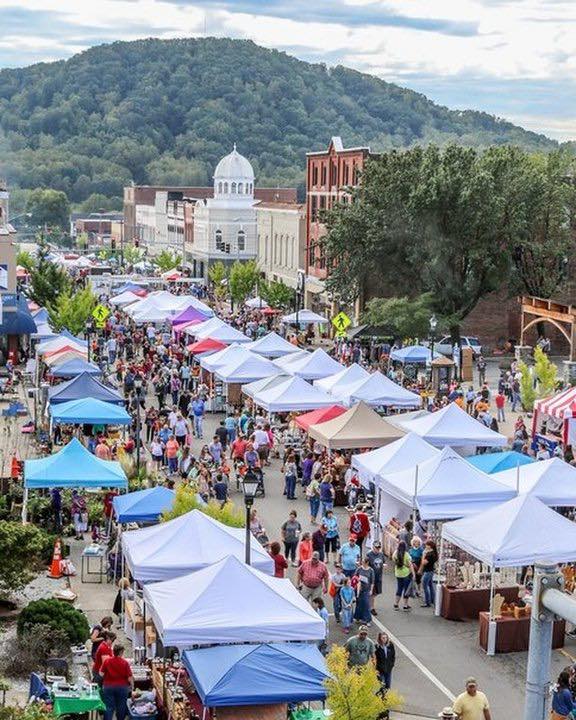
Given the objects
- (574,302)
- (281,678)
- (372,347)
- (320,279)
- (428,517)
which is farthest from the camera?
(320,279)

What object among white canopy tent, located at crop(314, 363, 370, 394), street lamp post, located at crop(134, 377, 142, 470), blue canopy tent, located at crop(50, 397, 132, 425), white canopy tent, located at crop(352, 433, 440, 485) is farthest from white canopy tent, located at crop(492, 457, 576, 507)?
white canopy tent, located at crop(314, 363, 370, 394)

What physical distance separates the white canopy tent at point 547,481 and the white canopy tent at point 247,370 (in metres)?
16.2

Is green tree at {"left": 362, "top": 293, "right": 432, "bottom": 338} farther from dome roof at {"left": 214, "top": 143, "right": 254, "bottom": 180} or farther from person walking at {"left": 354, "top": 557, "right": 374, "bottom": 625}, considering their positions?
dome roof at {"left": 214, "top": 143, "right": 254, "bottom": 180}

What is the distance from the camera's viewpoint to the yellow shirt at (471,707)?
46.2ft

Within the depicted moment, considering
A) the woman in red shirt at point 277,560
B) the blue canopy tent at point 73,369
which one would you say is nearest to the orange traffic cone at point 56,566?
the woman in red shirt at point 277,560

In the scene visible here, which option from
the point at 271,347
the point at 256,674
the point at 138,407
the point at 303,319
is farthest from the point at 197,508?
the point at 303,319

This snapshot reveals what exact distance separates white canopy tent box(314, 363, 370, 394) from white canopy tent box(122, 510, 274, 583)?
16.8m

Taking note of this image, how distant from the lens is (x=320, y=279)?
72.0m

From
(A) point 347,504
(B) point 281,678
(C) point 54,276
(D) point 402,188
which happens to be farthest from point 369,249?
(B) point 281,678

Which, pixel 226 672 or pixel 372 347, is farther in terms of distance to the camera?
pixel 372 347

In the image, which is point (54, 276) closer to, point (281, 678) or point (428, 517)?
point (428, 517)

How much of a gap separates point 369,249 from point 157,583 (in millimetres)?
40300

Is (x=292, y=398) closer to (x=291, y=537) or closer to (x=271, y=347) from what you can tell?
(x=271, y=347)

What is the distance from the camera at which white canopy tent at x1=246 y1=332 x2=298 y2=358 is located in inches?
1784
